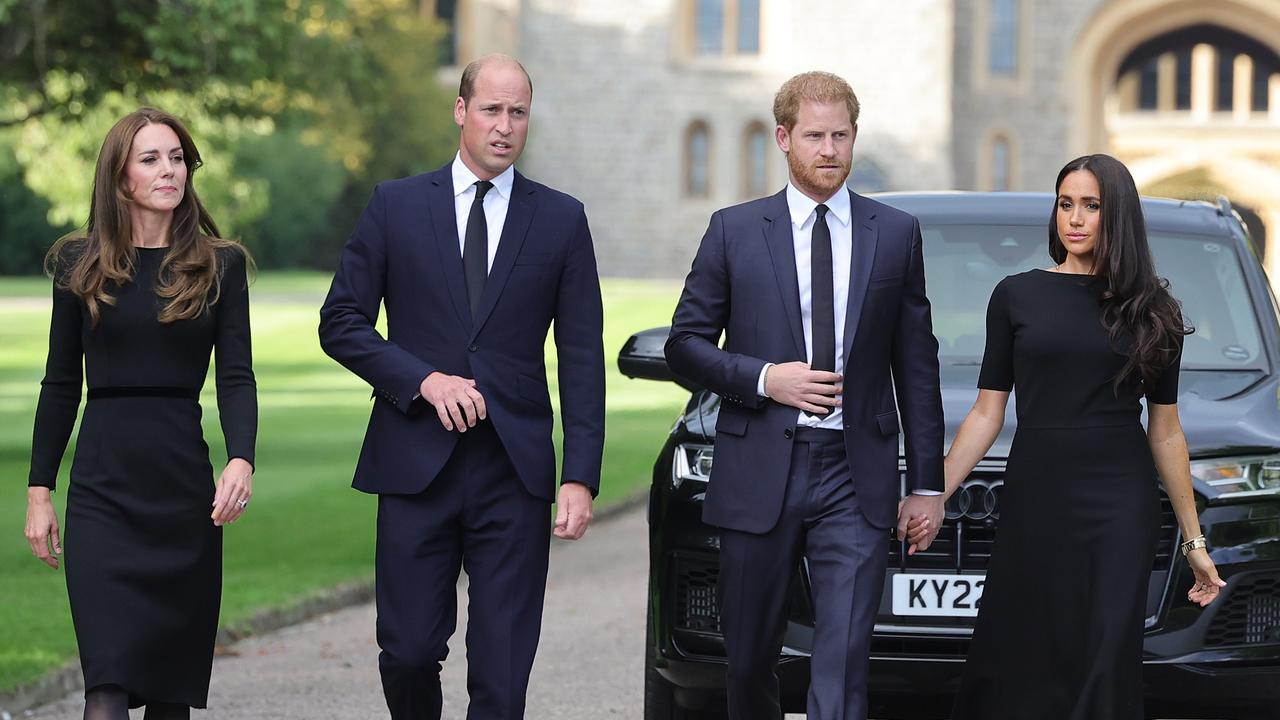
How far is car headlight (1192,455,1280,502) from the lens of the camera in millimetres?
5480

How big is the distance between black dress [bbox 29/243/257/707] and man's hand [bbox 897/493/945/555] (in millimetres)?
1615

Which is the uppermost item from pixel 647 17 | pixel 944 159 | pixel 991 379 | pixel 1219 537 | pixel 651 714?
pixel 647 17

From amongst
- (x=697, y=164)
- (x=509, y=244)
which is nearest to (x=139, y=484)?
(x=509, y=244)

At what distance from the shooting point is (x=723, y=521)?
5.02 m

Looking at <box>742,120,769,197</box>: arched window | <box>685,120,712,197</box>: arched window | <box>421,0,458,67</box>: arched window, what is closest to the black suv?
<box>742,120,769,197</box>: arched window

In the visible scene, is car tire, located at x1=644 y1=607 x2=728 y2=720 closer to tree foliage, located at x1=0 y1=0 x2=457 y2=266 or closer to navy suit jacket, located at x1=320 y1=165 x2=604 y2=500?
navy suit jacket, located at x1=320 y1=165 x2=604 y2=500

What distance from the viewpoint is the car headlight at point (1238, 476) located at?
5480 millimetres

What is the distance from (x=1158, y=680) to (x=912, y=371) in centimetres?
114

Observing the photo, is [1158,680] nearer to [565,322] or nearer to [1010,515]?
[1010,515]

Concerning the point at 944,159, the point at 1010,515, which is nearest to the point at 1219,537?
the point at 1010,515

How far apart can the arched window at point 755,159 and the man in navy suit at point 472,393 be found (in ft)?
172

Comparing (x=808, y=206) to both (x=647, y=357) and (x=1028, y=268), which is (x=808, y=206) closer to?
(x=647, y=357)

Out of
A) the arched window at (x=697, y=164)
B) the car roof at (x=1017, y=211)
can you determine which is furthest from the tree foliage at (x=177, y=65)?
the arched window at (x=697, y=164)

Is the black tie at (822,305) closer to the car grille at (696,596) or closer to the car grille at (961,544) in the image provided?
the car grille at (961,544)
